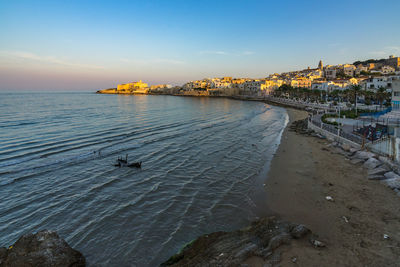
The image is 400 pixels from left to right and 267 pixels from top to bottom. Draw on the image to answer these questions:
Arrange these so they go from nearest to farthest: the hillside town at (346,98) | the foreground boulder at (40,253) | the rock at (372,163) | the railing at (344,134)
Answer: the foreground boulder at (40,253) → the rock at (372,163) → the railing at (344,134) → the hillside town at (346,98)

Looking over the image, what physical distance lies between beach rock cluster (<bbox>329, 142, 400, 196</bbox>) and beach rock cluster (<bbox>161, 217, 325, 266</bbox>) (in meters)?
7.53

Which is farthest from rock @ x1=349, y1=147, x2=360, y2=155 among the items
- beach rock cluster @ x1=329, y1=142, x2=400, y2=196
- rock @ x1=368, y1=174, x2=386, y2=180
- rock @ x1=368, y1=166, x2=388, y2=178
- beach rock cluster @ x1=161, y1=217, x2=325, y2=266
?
beach rock cluster @ x1=161, y1=217, x2=325, y2=266

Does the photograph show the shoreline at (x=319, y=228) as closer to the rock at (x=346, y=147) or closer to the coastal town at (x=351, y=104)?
the coastal town at (x=351, y=104)

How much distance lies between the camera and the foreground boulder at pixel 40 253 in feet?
21.9

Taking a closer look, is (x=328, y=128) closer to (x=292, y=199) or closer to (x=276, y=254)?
(x=292, y=199)

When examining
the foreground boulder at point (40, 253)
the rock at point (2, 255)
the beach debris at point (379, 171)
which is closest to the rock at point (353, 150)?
the beach debris at point (379, 171)

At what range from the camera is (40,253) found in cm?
687

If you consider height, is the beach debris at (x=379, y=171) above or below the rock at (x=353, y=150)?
below

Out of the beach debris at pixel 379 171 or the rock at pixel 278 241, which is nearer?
the rock at pixel 278 241

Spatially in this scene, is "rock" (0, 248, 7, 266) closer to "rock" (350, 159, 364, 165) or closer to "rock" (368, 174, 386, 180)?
"rock" (368, 174, 386, 180)

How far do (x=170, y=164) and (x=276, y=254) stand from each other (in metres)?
12.8

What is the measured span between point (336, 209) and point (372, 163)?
7455 mm

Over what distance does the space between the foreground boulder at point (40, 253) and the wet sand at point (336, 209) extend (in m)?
6.57

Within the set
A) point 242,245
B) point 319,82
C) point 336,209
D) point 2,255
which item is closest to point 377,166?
point 336,209
